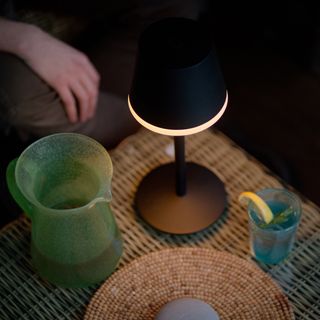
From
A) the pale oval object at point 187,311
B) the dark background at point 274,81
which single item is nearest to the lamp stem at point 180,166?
the pale oval object at point 187,311

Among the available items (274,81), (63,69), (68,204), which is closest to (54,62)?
(63,69)

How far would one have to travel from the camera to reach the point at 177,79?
722 millimetres

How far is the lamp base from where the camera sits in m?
0.93

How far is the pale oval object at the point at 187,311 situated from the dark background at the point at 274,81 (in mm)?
606

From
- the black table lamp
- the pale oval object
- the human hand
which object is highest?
the black table lamp

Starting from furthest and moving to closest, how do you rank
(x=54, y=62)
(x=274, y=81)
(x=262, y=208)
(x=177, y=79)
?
(x=274, y=81), (x=54, y=62), (x=262, y=208), (x=177, y=79)

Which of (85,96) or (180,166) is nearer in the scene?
(180,166)

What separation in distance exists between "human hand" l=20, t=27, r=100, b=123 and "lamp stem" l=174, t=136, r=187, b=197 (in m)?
0.22

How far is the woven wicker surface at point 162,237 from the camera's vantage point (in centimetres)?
86

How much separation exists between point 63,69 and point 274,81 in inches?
31.7

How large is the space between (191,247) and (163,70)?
0.98 ft

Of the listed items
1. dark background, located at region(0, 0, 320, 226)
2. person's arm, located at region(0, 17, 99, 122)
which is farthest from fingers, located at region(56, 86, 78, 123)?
dark background, located at region(0, 0, 320, 226)

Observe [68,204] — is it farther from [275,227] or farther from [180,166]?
[275,227]

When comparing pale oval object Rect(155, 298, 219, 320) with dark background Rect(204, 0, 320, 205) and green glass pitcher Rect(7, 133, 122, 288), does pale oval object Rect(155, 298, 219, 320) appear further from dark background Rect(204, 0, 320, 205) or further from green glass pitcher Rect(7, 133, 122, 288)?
dark background Rect(204, 0, 320, 205)
